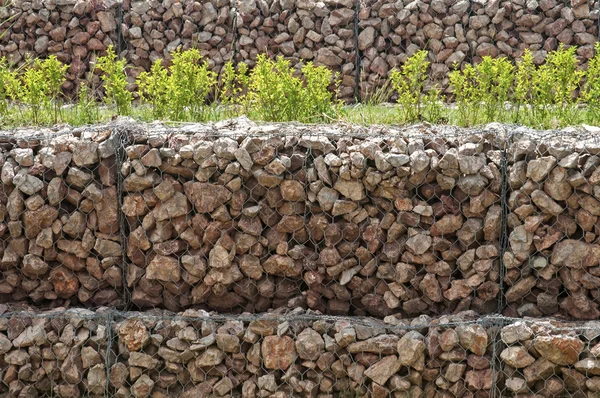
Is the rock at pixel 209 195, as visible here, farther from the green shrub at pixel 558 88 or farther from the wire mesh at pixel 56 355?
the green shrub at pixel 558 88

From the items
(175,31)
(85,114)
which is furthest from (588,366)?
(175,31)

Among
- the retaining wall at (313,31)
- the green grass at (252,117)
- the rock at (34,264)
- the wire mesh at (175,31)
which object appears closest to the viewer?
the rock at (34,264)

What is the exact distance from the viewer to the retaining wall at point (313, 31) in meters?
6.66

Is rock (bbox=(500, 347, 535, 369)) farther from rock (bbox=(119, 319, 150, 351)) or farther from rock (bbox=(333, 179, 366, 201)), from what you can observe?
rock (bbox=(119, 319, 150, 351))

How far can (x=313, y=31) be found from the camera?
678 centimetres

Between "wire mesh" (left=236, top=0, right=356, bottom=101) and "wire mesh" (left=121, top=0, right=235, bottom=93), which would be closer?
"wire mesh" (left=236, top=0, right=356, bottom=101)

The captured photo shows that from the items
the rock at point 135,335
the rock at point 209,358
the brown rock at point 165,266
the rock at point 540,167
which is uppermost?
the rock at point 540,167

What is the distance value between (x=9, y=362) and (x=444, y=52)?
13.0 ft

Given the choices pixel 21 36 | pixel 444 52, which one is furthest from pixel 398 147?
pixel 21 36

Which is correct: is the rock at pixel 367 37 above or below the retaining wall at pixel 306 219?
above

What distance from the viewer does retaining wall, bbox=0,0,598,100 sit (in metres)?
6.66

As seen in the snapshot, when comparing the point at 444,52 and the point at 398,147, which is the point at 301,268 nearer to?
the point at 398,147

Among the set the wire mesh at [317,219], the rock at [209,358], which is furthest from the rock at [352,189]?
the rock at [209,358]

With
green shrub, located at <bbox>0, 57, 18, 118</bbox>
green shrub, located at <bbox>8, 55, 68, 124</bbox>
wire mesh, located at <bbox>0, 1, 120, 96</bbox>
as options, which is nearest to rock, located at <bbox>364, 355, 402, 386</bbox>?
green shrub, located at <bbox>8, 55, 68, 124</bbox>
